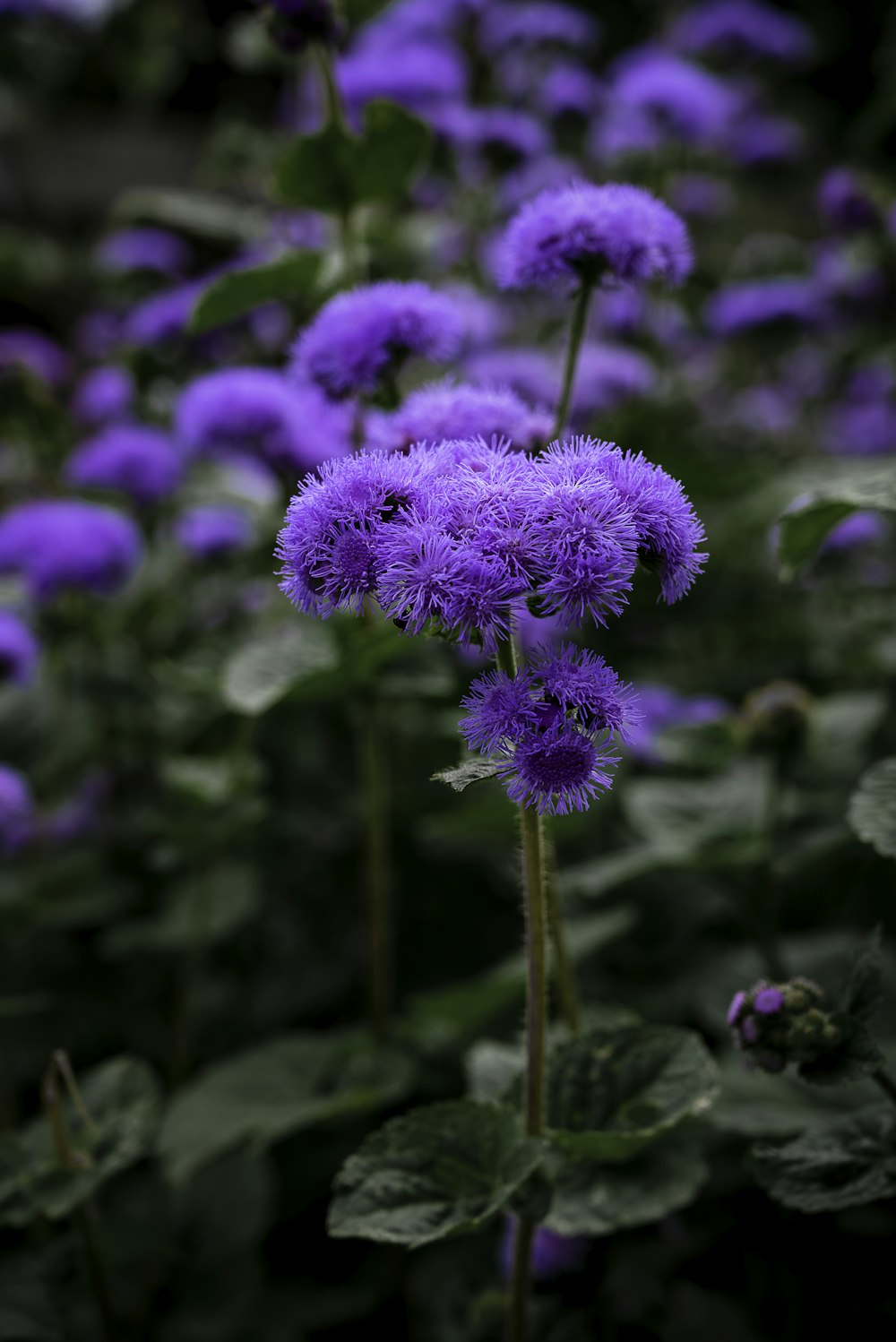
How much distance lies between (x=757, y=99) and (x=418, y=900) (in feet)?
9.10

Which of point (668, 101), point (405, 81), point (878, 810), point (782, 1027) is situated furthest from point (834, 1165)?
point (668, 101)

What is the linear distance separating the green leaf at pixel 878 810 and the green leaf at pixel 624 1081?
0.82ft

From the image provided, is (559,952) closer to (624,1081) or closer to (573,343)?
(624,1081)

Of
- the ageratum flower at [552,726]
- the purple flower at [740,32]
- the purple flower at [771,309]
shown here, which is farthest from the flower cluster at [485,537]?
the purple flower at [740,32]

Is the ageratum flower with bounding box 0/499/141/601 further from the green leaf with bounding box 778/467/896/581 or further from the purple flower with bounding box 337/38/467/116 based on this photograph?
the green leaf with bounding box 778/467/896/581

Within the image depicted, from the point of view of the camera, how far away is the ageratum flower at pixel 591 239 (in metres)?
1.09

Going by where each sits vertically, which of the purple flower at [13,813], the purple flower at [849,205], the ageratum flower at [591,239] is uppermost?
the purple flower at [849,205]

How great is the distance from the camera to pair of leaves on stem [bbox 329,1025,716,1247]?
96 cm

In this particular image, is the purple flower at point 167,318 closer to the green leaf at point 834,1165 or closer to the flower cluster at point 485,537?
the flower cluster at point 485,537

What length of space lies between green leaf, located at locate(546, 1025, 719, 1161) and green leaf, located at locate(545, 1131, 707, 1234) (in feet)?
0.08

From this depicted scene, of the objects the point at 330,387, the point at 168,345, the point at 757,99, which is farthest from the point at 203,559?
the point at 757,99

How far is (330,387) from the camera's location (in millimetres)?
1238

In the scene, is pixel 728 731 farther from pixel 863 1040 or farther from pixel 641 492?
pixel 641 492

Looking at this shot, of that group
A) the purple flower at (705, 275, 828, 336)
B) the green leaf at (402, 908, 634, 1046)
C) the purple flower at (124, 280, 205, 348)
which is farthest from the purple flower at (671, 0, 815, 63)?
the green leaf at (402, 908, 634, 1046)
